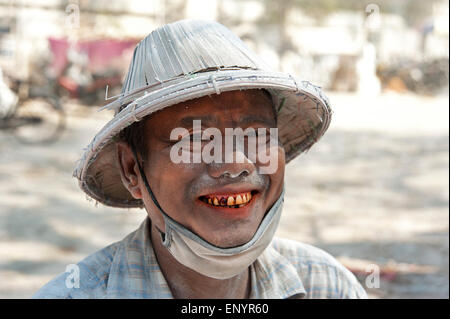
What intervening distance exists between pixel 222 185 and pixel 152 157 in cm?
27

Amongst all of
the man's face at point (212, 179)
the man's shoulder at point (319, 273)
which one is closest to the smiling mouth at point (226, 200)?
the man's face at point (212, 179)

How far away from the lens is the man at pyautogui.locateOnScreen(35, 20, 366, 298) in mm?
1625

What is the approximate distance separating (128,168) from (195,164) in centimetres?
35

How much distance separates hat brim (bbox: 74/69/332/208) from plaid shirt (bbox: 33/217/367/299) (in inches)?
9.5

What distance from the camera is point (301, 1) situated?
2323 centimetres

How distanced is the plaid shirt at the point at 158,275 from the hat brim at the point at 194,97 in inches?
9.5

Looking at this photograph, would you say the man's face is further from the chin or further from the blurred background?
the blurred background

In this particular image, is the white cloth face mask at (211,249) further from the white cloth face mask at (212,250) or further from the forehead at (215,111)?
the forehead at (215,111)

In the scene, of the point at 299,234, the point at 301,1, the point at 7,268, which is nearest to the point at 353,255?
the point at 299,234

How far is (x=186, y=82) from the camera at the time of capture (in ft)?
5.17

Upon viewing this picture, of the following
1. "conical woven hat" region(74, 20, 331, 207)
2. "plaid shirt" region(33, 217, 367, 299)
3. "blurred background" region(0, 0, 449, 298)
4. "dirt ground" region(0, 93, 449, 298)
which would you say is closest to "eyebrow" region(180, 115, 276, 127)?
"conical woven hat" region(74, 20, 331, 207)

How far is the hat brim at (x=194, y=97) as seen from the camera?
5.13ft

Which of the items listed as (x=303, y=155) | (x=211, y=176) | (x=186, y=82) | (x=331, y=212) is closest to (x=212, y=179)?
(x=211, y=176)
